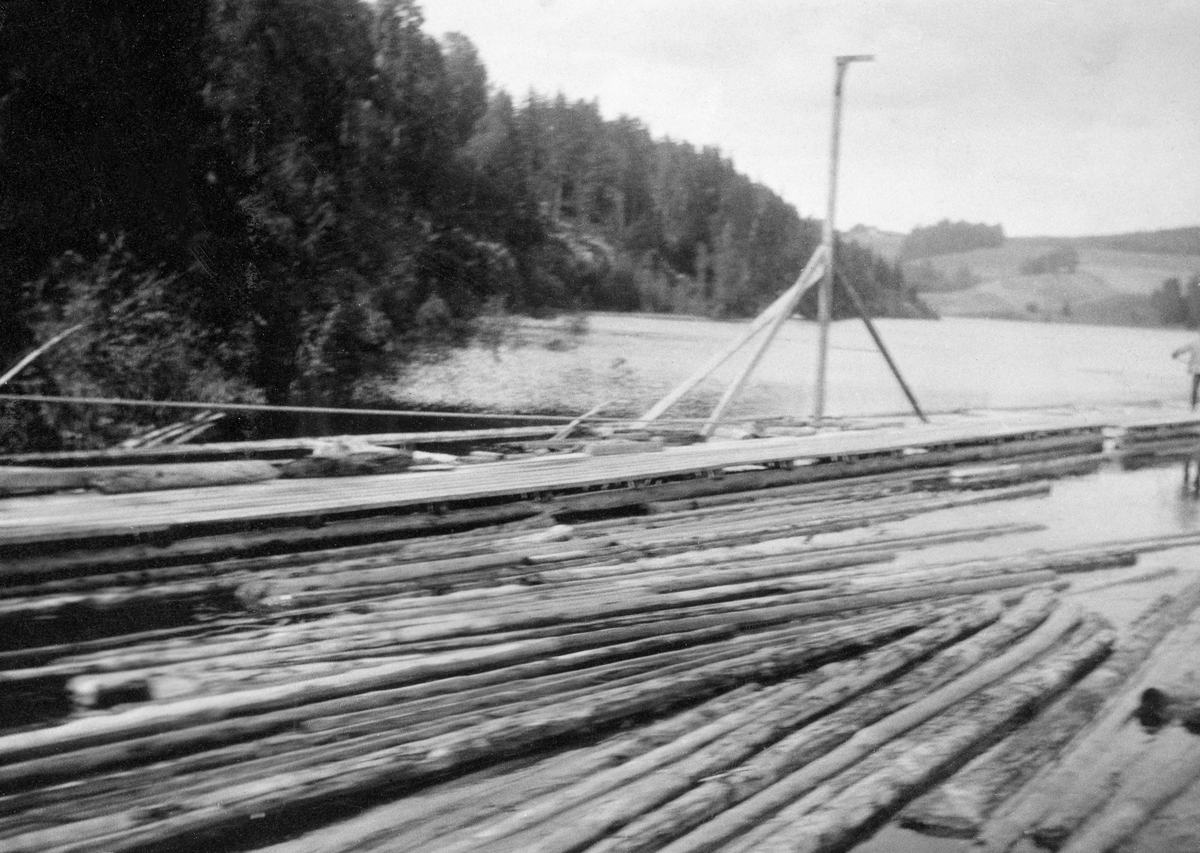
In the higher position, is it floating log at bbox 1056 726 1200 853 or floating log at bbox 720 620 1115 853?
floating log at bbox 720 620 1115 853

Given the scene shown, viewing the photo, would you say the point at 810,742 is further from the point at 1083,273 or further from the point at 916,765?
the point at 1083,273

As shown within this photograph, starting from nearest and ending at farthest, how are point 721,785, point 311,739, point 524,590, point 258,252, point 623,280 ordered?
point 721,785
point 311,739
point 524,590
point 258,252
point 623,280

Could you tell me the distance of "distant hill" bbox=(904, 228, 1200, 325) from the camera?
360 inches

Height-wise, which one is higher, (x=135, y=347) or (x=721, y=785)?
(x=135, y=347)

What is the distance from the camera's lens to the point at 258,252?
8461 millimetres

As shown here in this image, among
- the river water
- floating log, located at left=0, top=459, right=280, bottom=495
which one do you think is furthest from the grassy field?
floating log, located at left=0, top=459, right=280, bottom=495

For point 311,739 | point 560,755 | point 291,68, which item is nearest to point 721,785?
point 560,755

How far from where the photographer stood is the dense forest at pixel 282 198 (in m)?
7.32

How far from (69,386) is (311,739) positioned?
581cm

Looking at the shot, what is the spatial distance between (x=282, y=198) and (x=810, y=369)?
14054mm

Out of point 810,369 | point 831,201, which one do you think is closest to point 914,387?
point 810,369

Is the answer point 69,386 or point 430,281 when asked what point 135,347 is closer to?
point 69,386

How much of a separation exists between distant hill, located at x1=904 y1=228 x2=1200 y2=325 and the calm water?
1624 mm

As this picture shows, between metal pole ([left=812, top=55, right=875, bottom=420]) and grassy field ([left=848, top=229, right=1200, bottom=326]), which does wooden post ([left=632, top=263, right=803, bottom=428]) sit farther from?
grassy field ([left=848, top=229, right=1200, bottom=326])
